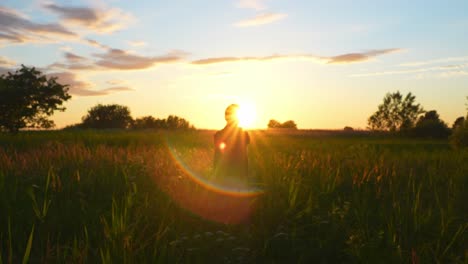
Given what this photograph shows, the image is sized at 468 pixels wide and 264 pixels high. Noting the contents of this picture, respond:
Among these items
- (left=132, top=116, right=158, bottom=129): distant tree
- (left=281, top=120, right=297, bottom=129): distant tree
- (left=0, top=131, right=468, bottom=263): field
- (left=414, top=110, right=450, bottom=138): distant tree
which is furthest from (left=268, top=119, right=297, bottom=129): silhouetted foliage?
(left=0, top=131, right=468, bottom=263): field

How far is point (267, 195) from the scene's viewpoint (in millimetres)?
7414

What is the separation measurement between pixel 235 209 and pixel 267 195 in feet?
2.11

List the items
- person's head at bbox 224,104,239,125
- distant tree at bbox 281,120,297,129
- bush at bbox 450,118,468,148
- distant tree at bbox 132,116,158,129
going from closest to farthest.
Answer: person's head at bbox 224,104,239,125 → bush at bbox 450,118,468,148 → distant tree at bbox 132,116,158,129 → distant tree at bbox 281,120,297,129

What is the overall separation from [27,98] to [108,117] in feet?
222

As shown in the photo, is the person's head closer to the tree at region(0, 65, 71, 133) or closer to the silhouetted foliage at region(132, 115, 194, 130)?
the tree at region(0, 65, 71, 133)

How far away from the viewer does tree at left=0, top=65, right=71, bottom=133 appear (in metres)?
22.1

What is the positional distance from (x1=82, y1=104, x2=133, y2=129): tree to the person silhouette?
82078mm

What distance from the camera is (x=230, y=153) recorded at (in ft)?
28.0

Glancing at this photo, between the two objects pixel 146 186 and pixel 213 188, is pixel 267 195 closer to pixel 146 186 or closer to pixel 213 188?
pixel 213 188

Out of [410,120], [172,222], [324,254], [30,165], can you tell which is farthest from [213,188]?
[410,120]

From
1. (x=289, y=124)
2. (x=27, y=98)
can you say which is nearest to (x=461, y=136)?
(x=27, y=98)

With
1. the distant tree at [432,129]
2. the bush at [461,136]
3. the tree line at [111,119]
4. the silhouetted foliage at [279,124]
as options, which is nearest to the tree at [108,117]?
the tree line at [111,119]

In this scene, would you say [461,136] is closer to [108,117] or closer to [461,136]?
[461,136]

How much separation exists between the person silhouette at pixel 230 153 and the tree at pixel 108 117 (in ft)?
269
